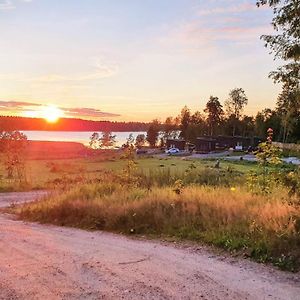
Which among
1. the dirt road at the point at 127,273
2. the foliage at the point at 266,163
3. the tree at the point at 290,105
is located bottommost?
the dirt road at the point at 127,273

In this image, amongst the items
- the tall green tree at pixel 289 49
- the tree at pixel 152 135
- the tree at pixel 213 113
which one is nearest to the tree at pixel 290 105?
the tall green tree at pixel 289 49

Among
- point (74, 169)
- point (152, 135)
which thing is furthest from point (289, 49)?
point (152, 135)

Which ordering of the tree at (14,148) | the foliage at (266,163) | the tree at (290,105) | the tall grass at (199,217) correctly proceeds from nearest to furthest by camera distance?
the tall grass at (199,217) → the tree at (290,105) → the foliage at (266,163) → the tree at (14,148)

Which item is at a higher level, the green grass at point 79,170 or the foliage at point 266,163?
the foliage at point 266,163

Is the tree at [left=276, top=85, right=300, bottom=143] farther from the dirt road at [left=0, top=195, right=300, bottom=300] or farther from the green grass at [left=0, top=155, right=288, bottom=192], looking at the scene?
the green grass at [left=0, top=155, right=288, bottom=192]

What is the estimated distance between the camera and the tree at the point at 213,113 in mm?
118062

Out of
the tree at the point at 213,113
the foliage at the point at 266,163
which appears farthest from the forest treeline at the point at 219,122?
the foliage at the point at 266,163

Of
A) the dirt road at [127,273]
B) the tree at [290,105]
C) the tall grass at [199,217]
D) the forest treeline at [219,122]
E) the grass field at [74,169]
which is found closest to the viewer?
the dirt road at [127,273]

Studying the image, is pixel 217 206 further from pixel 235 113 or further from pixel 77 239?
pixel 235 113

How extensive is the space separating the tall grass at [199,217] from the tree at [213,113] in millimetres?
105339

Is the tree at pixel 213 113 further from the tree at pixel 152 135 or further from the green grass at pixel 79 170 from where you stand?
the green grass at pixel 79 170

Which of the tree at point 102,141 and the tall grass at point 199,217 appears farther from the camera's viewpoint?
the tree at point 102,141

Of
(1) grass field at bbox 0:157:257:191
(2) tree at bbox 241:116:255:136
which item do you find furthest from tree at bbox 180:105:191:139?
(1) grass field at bbox 0:157:257:191

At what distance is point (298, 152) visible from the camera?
34.9 ft
